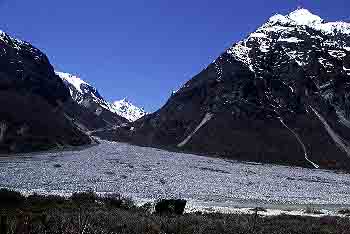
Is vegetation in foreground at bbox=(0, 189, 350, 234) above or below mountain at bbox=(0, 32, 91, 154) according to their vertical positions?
below

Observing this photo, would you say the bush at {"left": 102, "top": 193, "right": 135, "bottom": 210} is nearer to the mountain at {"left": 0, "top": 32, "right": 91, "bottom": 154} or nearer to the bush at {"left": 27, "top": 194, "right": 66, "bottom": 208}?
the bush at {"left": 27, "top": 194, "right": 66, "bottom": 208}

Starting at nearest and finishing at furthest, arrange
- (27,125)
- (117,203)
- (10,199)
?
1. (10,199)
2. (117,203)
3. (27,125)

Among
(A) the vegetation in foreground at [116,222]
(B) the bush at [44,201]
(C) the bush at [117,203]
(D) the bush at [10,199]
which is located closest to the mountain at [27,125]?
(C) the bush at [117,203]

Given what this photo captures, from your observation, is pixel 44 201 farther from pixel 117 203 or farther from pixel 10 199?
pixel 117 203

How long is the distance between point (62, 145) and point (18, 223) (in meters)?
132

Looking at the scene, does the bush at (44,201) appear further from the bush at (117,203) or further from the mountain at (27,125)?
the mountain at (27,125)

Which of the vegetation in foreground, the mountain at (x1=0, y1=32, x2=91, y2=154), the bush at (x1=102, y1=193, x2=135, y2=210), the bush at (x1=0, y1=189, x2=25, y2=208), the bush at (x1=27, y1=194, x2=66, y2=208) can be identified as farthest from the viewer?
the mountain at (x1=0, y1=32, x2=91, y2=154)

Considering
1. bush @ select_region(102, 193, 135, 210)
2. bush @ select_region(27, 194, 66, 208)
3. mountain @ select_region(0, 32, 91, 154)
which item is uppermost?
mountain @ select_region(0, 32, 91, 154)

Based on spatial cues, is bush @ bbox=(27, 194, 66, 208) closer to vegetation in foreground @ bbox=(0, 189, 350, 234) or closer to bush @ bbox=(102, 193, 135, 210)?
vegetation in foreground @ bbox=(0, 189, 350, 234)

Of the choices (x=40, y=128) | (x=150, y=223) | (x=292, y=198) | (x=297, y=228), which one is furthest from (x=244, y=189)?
(x=40, y=128)

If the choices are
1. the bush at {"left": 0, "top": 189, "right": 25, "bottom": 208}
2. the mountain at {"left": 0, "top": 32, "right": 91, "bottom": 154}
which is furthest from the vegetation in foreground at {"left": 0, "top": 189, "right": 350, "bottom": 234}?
the mountain at {"left": 0, "top": 32, "right": 91, "bottom": 154}

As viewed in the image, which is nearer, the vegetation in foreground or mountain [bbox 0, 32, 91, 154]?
the vegetation in foreground

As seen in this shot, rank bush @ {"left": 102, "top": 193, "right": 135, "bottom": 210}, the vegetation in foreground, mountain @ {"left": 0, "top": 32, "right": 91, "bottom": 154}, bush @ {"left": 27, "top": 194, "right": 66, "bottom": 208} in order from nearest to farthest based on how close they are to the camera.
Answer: the vegetation in foreground, bush @ {"left": 27, "top": 194, "right": 66, "bottom": 208}, bush @ {"left": 102, "top": 193, "right": 135, "bottom": 210}, mountain @ {"left": 0, "top": 32, "right": 91, "bottom": 154}

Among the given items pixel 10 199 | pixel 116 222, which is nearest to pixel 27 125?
pixel 10 199
